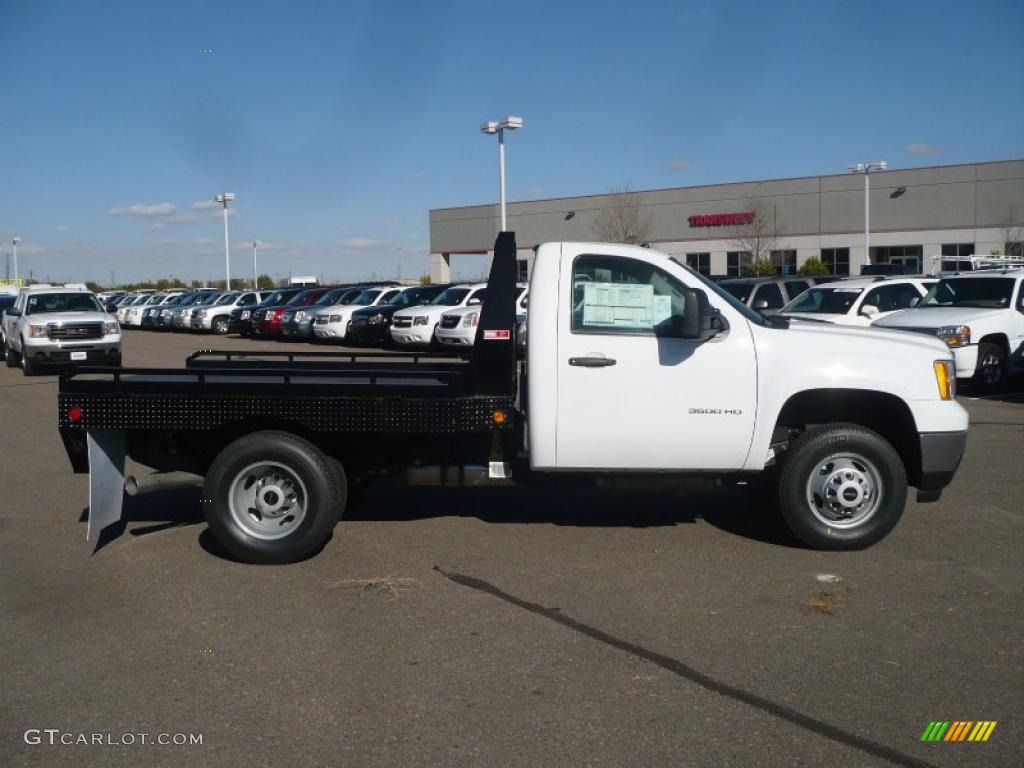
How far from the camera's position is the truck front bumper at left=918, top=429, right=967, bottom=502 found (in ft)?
23.4

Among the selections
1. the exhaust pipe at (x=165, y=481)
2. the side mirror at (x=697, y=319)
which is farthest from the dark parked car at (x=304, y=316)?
the side mirror at (x=697, y=319)

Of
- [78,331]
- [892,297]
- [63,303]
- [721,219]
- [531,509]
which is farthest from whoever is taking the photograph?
[721,219]

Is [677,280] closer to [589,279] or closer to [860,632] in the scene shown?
[589,279]

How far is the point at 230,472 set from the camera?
22.9ft

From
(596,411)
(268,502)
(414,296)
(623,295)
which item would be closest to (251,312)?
(414,296)

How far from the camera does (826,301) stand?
18078 mm

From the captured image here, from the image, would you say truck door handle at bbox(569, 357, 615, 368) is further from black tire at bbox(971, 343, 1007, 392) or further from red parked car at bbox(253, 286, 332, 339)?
red parked car at bbox(253, 286, 332, 339)

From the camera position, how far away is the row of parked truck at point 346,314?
25.1 metres

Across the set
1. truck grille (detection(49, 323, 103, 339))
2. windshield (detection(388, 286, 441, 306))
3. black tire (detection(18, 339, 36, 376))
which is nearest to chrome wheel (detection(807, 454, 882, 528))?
truck grille (detection(49, 323, 103, 339))

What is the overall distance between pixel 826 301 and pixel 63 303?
1678 centimetres

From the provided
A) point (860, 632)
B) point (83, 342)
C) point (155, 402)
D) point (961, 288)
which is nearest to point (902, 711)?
point (860, 632)

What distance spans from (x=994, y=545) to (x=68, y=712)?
5.92 metres

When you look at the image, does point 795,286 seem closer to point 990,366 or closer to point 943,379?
point 990,366

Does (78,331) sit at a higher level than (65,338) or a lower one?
higher
